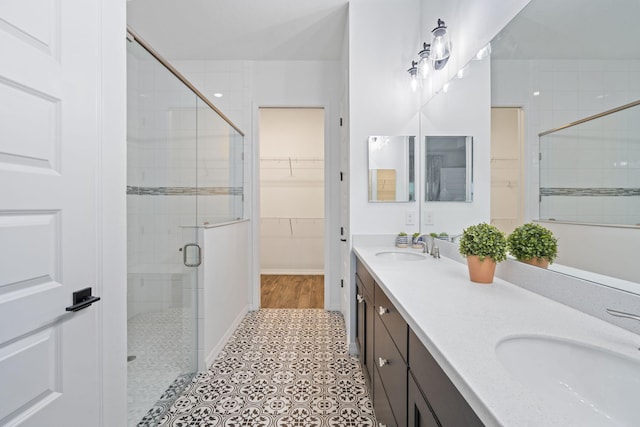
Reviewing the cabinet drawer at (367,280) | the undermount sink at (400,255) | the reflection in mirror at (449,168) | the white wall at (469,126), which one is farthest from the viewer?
the undermount sink at (400,255)

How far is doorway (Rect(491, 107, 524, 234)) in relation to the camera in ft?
3.78

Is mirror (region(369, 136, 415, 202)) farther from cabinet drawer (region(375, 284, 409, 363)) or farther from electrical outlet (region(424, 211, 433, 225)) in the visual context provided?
cabinet drawer (region(375, 284, 409, 363))

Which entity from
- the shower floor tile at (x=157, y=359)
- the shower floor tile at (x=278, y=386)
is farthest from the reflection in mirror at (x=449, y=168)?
the shower floor tile at (x=157, y=359)

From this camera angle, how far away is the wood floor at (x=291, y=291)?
11.3ft

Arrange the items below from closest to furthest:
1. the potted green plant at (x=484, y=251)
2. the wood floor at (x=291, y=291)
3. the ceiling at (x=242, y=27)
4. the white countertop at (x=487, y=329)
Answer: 1. the white countertop at (x=487, y=329)
2. the potted green plant at (x=484, y=251)
3. the ceiling at (x=242, y=27)
4. the wood floor at (x=291, y=291)

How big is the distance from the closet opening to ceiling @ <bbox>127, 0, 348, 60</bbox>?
1.60m

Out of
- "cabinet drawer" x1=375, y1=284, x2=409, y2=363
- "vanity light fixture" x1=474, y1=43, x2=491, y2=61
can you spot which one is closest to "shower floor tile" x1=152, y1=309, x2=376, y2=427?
"cabinet drawer" x1=375, y1=284, x2=409, y2=363

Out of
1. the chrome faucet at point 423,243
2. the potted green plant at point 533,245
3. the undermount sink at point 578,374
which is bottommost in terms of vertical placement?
the undermount sink at point 578,374

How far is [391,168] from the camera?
228cm

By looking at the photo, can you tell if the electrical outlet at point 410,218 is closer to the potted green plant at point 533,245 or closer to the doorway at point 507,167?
the doorway at point 507,167

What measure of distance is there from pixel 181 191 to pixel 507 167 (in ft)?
5.99

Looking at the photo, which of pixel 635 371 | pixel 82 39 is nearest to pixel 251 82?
pixel 82 39

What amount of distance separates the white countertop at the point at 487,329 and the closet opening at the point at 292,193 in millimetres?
3526

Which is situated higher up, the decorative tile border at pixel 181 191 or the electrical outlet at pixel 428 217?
the decorative tile border at pixel 181 191
